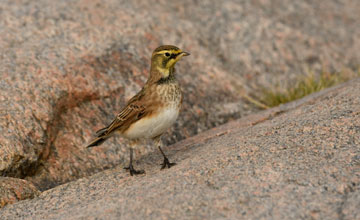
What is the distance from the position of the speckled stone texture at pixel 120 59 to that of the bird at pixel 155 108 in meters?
1.00

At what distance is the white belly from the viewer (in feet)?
19.1

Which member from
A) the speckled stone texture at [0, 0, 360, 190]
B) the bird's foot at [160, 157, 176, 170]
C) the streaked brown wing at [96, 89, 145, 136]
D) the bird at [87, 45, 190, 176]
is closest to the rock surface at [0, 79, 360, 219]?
the bird's foot at [160, 157, 176, 170]

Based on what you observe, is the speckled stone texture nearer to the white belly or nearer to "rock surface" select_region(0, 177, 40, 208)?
"rock surface" select_region(0, 177, 40, 208)

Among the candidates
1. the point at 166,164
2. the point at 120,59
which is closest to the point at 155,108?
the point at 166,164

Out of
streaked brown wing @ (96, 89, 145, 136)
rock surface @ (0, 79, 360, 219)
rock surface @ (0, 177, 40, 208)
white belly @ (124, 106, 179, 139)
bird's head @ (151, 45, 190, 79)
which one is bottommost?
rock surface @ (0, 79, 360, 219)

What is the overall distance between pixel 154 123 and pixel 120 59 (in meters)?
2.94

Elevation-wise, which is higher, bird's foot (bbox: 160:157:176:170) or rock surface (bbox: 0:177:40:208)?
rock surface (bbox: 0:177:40:208)

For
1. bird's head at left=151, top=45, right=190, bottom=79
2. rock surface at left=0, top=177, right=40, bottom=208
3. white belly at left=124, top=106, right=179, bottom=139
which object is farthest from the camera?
bird's head at left=151, top=45, right=190, bottom=79

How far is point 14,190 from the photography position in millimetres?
5762

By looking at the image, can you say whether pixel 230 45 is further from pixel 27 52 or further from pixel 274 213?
pixel 274 213

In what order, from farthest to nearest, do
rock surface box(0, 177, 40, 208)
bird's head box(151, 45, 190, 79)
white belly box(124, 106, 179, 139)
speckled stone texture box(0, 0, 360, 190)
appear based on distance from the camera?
speckled stone texture box(0, 0, 360, 190), bird's head box(151, 45, 190, 79), white belly box(124, 106, 179, 139), rock surface box(0, 177, 40, 208)

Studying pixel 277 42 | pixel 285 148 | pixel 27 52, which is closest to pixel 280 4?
pixel 277 42

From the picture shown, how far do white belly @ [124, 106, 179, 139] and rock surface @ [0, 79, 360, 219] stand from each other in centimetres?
45

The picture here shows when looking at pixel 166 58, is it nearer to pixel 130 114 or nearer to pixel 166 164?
pixel 130 114
